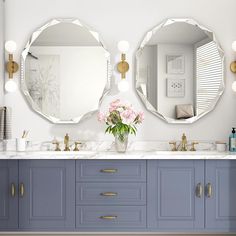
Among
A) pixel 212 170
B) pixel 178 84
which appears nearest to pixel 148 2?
pixel 178 84

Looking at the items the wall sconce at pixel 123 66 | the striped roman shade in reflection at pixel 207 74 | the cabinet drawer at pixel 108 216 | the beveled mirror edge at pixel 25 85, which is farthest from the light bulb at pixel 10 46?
the striped roman shade in reflection at pixel 207 74

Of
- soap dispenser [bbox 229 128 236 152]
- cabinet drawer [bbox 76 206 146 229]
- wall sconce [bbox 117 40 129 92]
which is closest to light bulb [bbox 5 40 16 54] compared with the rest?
wall sconce [bbox 117 40 129 92]

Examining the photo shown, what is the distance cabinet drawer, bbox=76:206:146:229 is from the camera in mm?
3633

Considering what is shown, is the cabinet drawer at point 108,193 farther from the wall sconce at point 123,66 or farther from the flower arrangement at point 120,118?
the wall sconce at point 123,66

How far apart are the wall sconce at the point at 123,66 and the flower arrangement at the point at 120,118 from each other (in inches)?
6.7

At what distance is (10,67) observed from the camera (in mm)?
4047

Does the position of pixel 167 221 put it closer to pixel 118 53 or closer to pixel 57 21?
pixel 118 53

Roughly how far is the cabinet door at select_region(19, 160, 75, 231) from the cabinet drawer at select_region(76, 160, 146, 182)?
0.34 feet

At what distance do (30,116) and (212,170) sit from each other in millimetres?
1664

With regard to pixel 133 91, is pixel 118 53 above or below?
above

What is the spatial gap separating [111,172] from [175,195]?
1.79 ft

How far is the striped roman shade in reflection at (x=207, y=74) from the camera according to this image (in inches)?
162

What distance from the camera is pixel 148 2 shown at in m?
4.11

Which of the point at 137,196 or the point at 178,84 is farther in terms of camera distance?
the point at 178,84
